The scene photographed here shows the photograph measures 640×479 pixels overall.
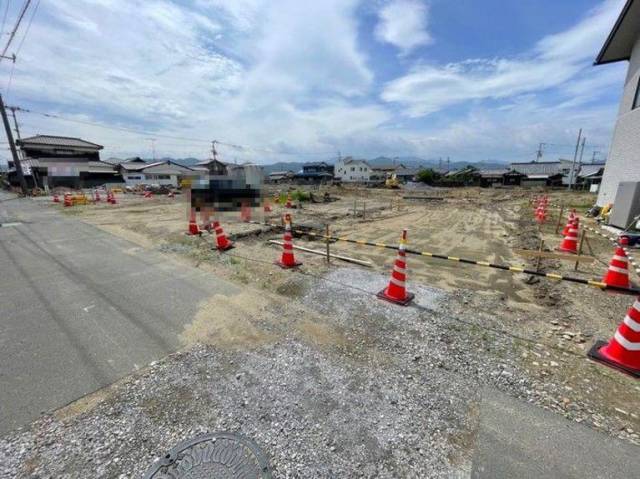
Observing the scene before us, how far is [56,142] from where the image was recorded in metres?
36.2

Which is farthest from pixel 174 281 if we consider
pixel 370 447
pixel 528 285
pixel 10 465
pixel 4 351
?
pixel 528 285

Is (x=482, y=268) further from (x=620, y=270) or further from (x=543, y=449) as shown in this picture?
(x=543, y=449)

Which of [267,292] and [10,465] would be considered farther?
[267,292]

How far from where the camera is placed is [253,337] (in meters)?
3.27

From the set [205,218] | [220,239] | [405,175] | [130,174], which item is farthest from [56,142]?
[405,175]

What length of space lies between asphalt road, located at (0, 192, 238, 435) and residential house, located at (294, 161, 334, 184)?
5564 cm

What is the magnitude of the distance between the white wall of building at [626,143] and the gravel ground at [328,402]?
39.1ft

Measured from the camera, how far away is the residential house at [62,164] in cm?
3064

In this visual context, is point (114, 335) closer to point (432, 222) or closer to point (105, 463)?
point (105, 463)

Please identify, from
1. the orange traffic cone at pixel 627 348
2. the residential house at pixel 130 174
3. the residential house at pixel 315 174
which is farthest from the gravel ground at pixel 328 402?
the residential house at pixel 315 174

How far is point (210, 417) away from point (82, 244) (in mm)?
7829

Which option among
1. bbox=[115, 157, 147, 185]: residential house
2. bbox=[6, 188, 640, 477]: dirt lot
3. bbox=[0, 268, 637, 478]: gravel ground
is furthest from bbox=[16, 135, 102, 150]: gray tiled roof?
bbox=[0, 268, 637, 478]: gravel ground

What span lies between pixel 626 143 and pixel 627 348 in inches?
A: 499

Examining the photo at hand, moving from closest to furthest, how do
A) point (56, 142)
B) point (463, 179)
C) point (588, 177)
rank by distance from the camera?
point (56, 142), point (588, 177), point (463, 179)
